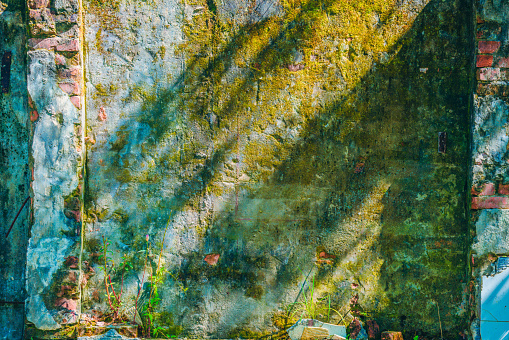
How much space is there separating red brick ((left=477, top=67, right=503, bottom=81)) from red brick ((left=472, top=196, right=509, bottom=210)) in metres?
0.91

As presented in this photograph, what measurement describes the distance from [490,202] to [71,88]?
3.34 meters

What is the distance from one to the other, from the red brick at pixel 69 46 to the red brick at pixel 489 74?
3.09 m

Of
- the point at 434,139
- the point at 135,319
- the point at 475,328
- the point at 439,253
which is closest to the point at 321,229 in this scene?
the point at 439,253

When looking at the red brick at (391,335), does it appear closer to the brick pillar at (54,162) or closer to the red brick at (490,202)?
the red brick at (490,202)

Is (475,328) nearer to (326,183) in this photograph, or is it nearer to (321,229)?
(321,229)

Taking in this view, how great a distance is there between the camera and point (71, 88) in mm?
2670

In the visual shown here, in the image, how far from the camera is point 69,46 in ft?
8.73

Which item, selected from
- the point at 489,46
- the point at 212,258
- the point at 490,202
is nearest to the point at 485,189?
the point at 490,202

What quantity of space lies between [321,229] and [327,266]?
0.99 ft

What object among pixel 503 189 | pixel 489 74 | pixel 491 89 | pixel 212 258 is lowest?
pixel 212 258

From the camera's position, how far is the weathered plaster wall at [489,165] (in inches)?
104

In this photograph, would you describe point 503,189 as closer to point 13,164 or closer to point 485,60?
point 485,60

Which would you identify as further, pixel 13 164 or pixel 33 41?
pixel 13 164

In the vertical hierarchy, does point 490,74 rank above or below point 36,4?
below
